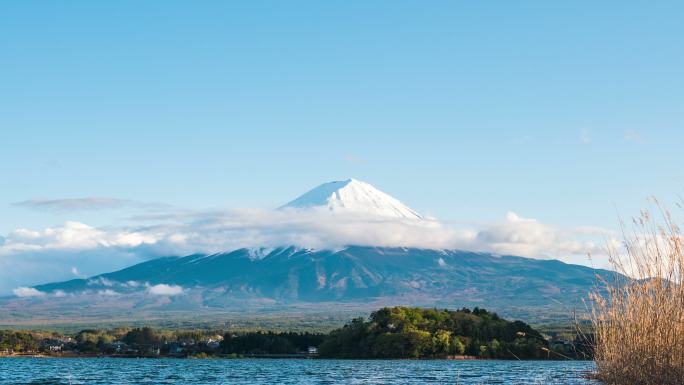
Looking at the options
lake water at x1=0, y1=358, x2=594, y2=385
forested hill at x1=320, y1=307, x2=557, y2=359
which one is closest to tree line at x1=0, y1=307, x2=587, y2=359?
forested hill at x1=320, y1=307, x2=557, y2=359

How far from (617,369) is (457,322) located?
311ft

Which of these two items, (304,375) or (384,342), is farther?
(384,342)

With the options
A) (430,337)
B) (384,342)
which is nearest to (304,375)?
(384,342)

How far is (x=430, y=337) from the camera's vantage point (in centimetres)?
11431

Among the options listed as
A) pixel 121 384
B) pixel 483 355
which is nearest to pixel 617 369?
pixel 121 384

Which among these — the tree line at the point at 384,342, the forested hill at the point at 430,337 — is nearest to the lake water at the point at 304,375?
the tree line at the point at 384,342

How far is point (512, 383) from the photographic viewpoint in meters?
51.3

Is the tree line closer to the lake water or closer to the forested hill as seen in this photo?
the forested hill

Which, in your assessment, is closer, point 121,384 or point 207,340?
point 121,384

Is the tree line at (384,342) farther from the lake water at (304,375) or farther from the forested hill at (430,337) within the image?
the lake water at (304,375)

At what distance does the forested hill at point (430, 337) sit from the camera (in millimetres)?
113188

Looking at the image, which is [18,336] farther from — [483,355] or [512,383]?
[512,383]

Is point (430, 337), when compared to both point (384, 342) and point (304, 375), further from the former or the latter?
point (304, 375)

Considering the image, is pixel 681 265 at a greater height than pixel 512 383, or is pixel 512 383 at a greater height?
pixel 681 265
